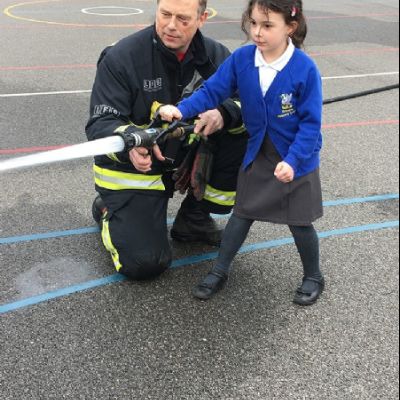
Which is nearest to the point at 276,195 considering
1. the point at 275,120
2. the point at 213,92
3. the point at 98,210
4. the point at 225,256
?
the point at 275,120

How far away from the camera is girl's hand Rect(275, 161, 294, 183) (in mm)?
2371

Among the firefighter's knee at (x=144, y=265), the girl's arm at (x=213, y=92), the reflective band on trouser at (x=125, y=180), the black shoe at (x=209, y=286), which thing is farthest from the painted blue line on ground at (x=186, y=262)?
the girl's arm at (x=213, y=92)

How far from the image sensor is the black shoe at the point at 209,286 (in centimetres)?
280

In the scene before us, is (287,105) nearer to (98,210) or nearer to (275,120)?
(275,120)

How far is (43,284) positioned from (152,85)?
119 cm

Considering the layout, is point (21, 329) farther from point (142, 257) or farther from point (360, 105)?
point (360, 105)

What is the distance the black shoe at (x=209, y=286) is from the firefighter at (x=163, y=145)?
242 mm

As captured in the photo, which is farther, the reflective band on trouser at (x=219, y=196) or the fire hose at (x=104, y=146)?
the reflective band on trouser at (x=219, y=196)

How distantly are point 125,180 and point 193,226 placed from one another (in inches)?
23.9

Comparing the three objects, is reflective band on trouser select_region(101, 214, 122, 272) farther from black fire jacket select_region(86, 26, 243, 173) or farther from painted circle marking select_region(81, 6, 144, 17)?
painted circle marking select_region(81, 6, 144, 17)

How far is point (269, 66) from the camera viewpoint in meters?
2.43

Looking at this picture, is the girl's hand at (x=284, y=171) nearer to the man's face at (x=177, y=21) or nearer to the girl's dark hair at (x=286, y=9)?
the girl's dark hair at (x=286, y=9)

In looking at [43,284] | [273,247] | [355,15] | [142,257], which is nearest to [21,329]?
[43,284]

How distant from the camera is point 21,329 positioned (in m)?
2.52
